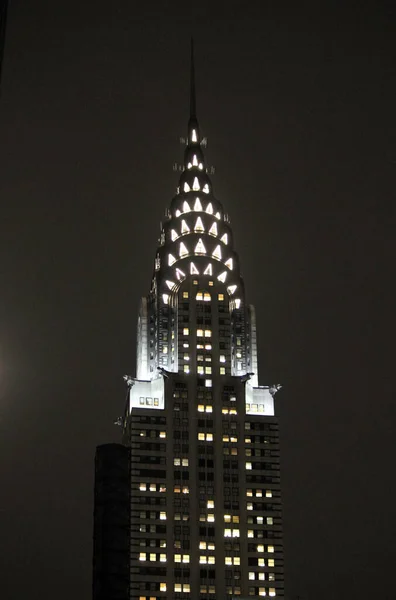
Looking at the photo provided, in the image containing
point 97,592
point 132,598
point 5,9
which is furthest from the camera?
point 132,598

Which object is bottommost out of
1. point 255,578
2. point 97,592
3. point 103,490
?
point 97,592

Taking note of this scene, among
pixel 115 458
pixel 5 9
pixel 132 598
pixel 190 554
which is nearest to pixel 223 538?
pixel 190 554

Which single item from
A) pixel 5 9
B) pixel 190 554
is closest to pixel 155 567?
pixel 190 554

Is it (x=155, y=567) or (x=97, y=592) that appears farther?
(x=155, y=567)

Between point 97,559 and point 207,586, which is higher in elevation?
point 207,586

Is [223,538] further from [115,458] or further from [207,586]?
[115,458]

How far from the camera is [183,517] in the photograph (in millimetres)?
199750

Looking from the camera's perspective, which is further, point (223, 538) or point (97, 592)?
point (223, 538)

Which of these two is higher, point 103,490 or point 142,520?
point 142,520

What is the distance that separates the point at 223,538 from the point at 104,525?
119437 mm

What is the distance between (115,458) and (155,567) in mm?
114128

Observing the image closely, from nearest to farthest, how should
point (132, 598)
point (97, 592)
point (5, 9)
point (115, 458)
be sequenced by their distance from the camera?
point (5, 9) → point (97, 592) → point (115, 458) → point (132, 598)

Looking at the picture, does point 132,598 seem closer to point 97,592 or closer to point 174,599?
point 174,599

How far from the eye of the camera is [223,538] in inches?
7859
